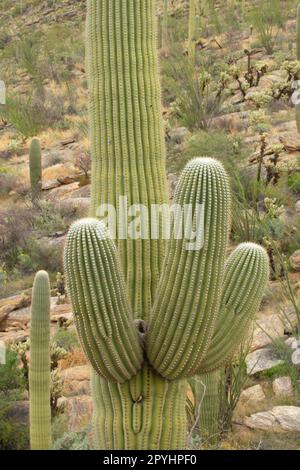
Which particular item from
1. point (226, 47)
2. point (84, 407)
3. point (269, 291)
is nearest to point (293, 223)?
point (269, 291)

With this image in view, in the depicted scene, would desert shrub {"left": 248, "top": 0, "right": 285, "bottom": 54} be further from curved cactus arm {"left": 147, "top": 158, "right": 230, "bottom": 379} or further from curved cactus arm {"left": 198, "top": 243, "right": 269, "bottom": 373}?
curved cactus arm {"left": 147, "top": 158, "right": 230, "bottom": 379}

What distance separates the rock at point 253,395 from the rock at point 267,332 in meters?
0.65

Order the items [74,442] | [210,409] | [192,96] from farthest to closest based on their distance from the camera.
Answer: [192,96]
[210,409]
[74,442]

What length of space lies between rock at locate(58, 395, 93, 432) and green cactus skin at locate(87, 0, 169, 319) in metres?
2.94

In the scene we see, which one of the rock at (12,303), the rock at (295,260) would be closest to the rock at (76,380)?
the rock at (12,303)

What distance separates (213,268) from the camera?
4.03 metres

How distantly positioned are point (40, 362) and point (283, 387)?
9.76 feet

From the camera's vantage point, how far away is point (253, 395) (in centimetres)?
738

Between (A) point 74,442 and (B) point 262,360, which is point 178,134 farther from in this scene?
(A) point 74,442

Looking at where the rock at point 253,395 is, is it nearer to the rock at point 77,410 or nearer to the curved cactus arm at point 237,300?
the rock at point 77,410

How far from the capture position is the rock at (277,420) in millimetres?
6789

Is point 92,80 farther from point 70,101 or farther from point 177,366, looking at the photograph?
point 70,101

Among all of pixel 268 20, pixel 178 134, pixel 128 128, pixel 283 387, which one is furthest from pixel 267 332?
pixel 268 20

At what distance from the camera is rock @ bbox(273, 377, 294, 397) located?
289 inches
